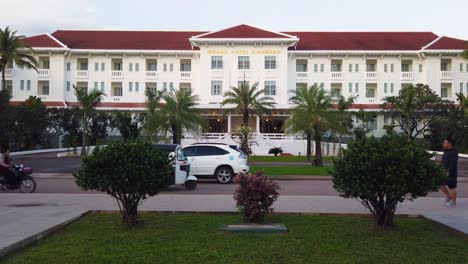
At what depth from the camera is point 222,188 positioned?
18516mm

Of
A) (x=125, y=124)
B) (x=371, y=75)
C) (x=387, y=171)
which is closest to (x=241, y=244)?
(x=387, y=171)

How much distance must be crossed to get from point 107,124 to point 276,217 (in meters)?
47.7

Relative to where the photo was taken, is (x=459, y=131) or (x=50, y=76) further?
(x=50, y=76)

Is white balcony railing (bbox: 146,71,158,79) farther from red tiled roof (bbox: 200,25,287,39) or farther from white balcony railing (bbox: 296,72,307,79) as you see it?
white balcony railing (bbox: 296,72,307,79)

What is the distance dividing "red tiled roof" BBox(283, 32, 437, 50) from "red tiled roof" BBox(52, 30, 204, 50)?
53.2 ft

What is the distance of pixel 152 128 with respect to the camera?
43500 mm

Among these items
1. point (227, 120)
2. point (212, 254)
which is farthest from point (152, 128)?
point (212, 254)

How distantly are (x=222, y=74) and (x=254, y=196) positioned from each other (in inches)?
2175

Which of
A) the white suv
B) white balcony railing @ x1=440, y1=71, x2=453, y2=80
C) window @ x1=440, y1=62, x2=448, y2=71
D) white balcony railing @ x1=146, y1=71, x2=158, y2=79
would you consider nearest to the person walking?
the white suv

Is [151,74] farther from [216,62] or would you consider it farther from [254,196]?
[254,196]

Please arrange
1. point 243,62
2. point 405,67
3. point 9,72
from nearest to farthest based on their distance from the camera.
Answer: point 243,62 → point 9,72 → point 405,67

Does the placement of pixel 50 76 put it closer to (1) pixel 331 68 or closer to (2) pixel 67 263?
(1) pixel 331 68

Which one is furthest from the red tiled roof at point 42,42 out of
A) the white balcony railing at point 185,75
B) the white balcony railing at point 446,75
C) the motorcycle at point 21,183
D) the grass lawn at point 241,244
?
the grass lawn at point 241,244

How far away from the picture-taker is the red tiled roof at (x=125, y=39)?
216 feet
